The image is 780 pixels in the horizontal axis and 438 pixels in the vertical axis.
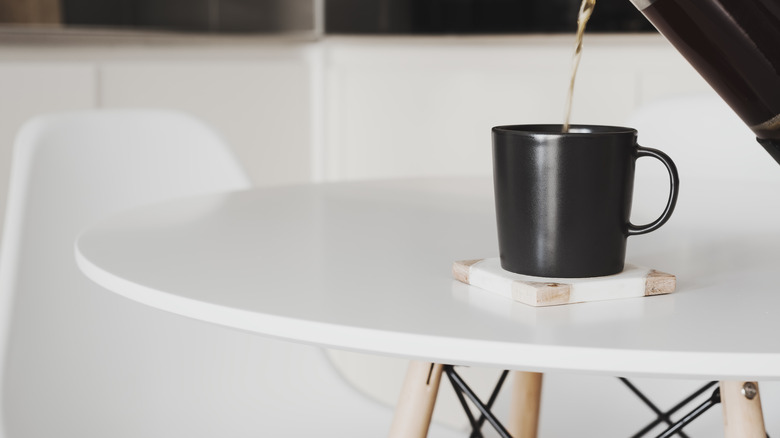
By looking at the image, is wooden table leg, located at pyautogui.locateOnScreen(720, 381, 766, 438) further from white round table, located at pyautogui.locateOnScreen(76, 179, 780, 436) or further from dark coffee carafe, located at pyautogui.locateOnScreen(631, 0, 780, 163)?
dark coffee carafe, located at pyautogui.locateOnScreen(631, 0, 780, 163)

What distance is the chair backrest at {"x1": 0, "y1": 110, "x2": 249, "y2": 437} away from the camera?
3.44ft

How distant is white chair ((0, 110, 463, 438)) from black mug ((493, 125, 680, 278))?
1.75 ft

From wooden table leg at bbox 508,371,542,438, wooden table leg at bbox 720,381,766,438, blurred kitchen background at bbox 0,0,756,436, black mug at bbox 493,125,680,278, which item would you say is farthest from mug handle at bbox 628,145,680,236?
blurred kitchen background at bbox 0,0,756,436

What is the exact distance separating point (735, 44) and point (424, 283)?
0.24m

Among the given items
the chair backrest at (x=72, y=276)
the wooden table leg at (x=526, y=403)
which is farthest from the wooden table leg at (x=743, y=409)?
the chair backrest at (x=72, y=276)

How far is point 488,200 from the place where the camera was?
1.02 m

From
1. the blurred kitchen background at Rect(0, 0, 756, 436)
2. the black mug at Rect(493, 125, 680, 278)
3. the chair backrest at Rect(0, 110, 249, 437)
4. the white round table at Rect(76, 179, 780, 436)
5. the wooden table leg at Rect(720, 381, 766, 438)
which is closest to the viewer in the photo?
the white round table at Rect(76, 179, 780, 436)

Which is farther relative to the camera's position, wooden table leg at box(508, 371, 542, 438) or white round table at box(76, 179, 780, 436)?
wooden table leg at box(508, 371, 542, 438)

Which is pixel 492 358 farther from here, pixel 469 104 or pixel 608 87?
pixel 469 104

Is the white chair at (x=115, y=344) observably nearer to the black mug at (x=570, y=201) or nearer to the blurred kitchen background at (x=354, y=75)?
the black mug at (x=570, y=201)

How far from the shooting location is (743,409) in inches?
30.1

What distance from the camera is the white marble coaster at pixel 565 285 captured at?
573 millimetres

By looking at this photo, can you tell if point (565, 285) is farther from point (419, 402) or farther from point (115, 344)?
point (115, 344)

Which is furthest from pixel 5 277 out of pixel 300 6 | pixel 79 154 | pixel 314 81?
pixel 300 6
